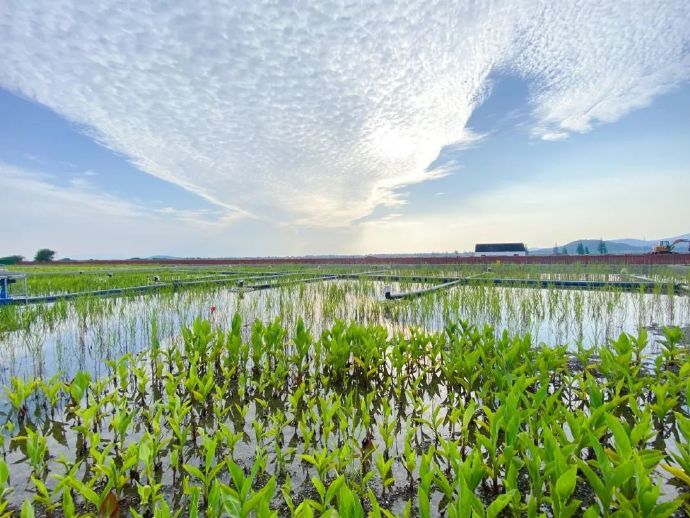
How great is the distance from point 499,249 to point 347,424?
4229 centimetres

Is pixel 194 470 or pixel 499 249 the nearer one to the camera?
pixel 194 470

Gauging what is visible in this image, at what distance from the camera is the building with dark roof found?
38825 millimetres

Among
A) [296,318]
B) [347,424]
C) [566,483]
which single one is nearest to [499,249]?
[296,318]

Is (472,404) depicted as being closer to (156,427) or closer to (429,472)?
(429,472)

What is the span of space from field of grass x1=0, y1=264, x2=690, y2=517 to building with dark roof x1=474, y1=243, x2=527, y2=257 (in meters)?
34.2

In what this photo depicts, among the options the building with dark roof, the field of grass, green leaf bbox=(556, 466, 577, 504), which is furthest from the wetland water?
the building with dark roof

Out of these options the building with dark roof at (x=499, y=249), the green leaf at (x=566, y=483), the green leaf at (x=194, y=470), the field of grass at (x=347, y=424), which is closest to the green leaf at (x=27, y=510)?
the field of grass at (x=347, y=424)

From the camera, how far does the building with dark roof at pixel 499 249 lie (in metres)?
38.8

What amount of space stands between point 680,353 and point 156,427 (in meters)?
5.11

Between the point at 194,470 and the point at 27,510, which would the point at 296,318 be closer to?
the point at 194,470

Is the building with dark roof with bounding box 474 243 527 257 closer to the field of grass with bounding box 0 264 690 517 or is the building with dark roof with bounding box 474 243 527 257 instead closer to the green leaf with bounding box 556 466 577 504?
the field of grass with bounding box 0 264 690 517

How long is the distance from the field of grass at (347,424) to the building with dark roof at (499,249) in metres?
34.2

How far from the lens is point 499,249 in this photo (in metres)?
41.2

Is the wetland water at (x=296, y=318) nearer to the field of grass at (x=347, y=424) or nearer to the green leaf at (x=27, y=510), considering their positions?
the field of grass at (x=347, y=424)
